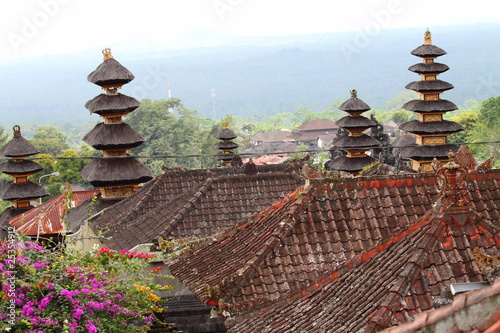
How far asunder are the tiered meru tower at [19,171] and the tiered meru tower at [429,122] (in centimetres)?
1590

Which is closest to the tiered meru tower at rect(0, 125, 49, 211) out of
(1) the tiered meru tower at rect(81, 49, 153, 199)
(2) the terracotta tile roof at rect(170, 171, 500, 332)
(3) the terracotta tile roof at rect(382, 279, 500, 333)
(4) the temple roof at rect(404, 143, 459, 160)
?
(1) the tiered meru tower at rect(81, 49, 153, 199)

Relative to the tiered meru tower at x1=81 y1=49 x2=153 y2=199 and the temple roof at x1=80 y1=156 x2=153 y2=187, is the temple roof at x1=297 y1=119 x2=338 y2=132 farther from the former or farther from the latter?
the temple roof at x1=80 y1=156 x2=153 y2=187

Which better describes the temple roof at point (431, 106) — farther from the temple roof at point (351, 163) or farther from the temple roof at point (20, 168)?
the temple roof at point (20, 168)

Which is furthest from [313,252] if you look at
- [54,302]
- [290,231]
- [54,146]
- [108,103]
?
[54,146]

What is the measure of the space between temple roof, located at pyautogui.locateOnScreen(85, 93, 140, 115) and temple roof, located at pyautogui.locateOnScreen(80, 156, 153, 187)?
1.67m

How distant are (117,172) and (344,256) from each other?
18.2 m

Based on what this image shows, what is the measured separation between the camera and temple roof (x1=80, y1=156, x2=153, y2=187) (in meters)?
29.7

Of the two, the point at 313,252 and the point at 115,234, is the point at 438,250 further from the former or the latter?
the point at 115,234

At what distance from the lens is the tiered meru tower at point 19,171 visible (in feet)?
122

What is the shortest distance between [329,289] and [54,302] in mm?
3923

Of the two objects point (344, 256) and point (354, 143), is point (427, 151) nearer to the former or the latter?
point (354, 143)

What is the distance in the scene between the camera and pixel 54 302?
1223 centimetres

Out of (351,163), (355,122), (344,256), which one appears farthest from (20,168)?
(344,256)

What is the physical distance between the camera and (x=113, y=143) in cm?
3000
